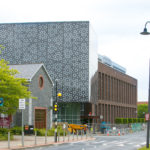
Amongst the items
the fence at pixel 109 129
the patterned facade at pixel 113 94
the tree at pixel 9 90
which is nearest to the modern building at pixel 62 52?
the fence at pixel 109 129

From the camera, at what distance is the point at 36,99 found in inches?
1967

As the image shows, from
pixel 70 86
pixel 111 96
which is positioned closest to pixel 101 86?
pixel 111 96

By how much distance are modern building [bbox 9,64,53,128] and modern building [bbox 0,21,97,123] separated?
1650 cm

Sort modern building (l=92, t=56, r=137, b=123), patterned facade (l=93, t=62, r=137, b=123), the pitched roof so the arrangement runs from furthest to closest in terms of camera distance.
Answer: patterned facade (l=93, t=62, r=137, b=123) → modern building (l=92, t=56, r=137, b=123) → the pitched roof

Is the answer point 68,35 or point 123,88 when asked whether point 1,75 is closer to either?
point 68,35

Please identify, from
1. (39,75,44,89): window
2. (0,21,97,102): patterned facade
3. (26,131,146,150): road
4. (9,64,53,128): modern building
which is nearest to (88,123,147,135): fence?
(0,21,97,102): patterned facade

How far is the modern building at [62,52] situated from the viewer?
2785 inches

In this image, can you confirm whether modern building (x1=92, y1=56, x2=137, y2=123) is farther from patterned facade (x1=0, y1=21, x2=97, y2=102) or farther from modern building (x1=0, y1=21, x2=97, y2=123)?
patterned facade (x1=0, y1=21, x2=97, y2=102)

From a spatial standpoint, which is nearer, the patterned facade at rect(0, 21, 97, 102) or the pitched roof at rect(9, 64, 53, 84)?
the pitched roof at rect(9, 64, 53, 84)

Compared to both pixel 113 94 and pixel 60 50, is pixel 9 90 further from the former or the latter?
pixel 113 94

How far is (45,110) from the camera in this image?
52.6m

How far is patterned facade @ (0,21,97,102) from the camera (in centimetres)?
7069

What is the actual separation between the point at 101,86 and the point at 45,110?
33584 millimetres

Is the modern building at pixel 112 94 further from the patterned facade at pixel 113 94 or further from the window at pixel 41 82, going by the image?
the window at pixel 41 82
